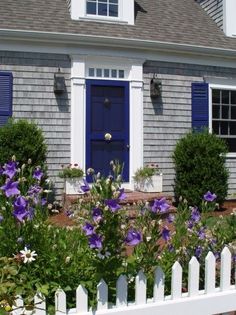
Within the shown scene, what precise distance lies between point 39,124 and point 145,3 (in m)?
4.29

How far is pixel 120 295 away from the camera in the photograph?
2.52 metres

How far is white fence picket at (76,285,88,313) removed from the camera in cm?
242

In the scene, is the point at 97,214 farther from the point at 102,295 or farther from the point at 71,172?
the point at 71,172

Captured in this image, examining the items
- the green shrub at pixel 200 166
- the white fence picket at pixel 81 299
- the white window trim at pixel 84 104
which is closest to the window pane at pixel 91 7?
the white window trim at pixel 84 104

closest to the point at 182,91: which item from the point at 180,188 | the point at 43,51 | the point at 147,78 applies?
the point at 147,78

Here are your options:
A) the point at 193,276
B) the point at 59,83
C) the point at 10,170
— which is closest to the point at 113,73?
the point at 59,83

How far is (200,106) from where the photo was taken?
9.55m

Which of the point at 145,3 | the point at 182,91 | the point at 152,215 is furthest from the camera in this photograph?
the point at 145,3

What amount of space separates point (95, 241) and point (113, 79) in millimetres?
6811

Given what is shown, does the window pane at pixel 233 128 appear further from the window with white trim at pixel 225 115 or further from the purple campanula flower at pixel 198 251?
the purple campanula flower at pixel 198 251

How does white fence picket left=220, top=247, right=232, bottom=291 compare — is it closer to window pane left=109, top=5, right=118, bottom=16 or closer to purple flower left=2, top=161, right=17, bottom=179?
purple flower left=2, top=161, right=17, bottom=179

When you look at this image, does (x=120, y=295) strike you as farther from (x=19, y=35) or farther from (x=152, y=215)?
(x=19, y=35)

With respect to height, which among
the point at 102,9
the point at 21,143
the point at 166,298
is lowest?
the point at 166,298

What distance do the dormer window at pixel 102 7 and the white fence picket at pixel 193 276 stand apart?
7499mm
